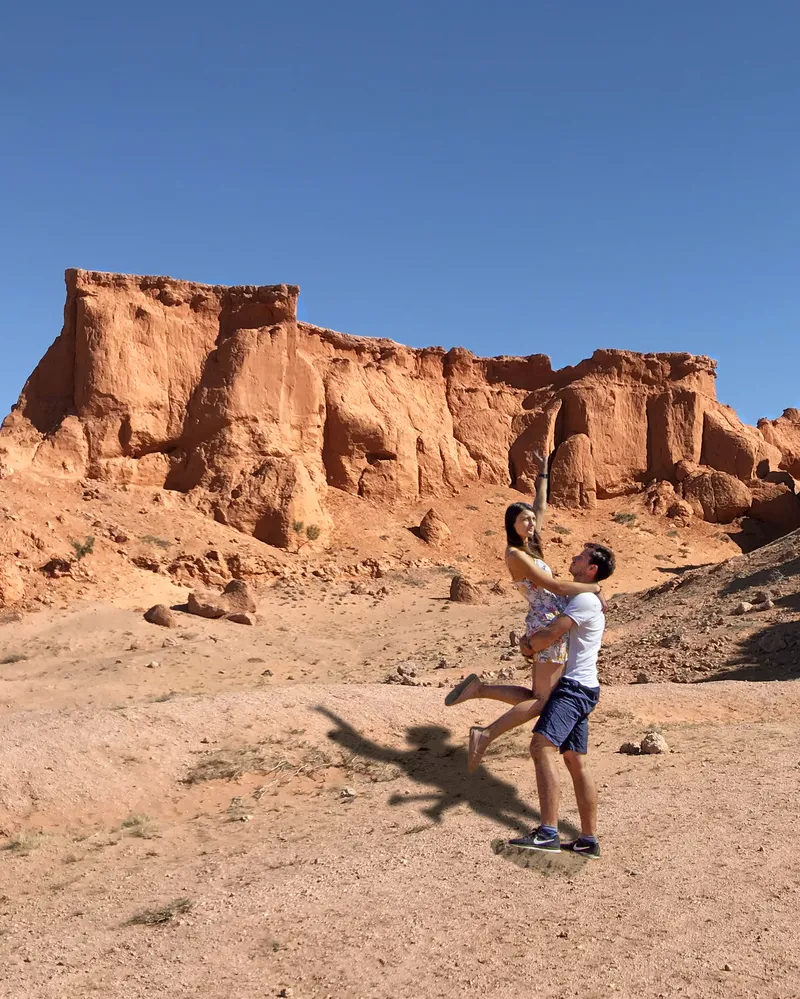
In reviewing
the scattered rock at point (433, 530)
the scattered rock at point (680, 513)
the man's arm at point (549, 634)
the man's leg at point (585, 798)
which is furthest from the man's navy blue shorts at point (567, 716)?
the scattered rock at point (680, 513)

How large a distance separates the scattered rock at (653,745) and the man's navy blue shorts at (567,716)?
1.70 meters

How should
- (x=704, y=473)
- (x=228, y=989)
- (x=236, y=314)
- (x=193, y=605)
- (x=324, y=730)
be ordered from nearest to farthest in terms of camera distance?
(x=228, y=989) < (x=324, y=730) < (x=193, y=605) < (x=236, y=314) < (x=704, y=473)

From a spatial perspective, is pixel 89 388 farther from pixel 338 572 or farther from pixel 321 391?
pixel 338 572

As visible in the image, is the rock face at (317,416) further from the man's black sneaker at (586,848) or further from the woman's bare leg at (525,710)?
the man's black sneaker at (586,848)

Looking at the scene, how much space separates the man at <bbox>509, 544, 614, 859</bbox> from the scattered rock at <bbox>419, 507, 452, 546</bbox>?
1949 centimetres

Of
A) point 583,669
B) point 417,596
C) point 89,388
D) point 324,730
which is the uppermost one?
point 89,388

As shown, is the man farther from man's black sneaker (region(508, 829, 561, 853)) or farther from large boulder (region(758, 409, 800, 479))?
large boulder (region(758, 409, 800, 479))

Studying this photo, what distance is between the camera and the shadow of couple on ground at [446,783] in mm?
4671

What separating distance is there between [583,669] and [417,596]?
51.2 ft

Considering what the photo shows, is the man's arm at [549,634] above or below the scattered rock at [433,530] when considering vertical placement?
below

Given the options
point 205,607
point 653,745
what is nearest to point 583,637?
point 653,745

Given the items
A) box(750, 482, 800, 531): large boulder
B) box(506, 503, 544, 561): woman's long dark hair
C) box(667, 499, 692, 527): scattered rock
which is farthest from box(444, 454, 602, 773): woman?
box(750, 482, 800, 531): large boulder

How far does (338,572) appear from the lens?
21.2 m

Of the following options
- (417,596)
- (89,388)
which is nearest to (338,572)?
(417,596)
